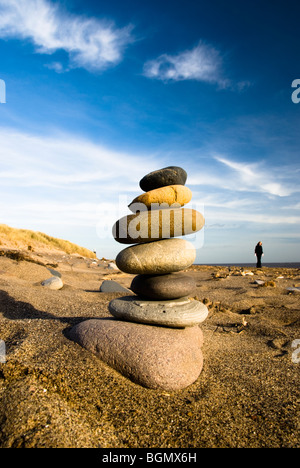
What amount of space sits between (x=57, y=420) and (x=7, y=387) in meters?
0.63

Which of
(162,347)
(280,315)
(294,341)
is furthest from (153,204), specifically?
(280,315)

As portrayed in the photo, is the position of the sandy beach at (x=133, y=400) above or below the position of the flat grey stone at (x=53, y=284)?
below

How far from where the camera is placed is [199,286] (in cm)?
952

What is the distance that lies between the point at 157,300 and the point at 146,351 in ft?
3.34

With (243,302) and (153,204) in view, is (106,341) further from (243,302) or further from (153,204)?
(243,302)

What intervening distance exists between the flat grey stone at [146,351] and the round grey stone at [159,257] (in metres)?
0.74

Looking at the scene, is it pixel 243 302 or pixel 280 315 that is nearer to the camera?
pixel 280 315

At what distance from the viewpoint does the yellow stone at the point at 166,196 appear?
3.85m

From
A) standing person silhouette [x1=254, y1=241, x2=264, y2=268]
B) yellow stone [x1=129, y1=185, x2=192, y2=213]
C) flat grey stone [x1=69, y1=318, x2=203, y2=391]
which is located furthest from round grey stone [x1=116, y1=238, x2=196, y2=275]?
standing person silhouette [x1=254, y1=241, x2=264, y2=268]

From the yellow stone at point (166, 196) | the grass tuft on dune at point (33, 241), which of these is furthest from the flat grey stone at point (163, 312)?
the grass tuft on dune at point (33, 241)

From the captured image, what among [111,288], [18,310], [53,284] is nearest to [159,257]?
[18,310]

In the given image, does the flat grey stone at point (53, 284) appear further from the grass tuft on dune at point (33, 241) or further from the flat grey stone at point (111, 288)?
the grass tuft on dune at point (33, 241)
